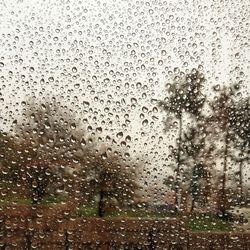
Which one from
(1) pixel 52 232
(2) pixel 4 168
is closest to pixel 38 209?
(1) pixel 52 232

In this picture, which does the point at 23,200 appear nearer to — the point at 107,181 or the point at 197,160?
the point at 107,181

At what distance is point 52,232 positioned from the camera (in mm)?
2850

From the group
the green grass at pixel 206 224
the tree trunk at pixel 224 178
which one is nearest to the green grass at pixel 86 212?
the green grass at pixel 206 224

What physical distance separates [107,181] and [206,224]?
0.65 metres

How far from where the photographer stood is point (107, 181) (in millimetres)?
2979

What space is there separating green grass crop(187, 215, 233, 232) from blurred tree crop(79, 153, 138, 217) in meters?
0.38

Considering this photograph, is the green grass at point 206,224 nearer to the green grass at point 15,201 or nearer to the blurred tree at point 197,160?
the blurred tree at point 197,160

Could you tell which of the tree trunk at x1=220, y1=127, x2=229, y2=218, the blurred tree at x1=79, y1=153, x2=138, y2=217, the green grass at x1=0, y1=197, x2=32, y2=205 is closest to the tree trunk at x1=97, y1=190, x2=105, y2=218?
the blurred tree at x1=79, y1=153, x2=138, y2=217

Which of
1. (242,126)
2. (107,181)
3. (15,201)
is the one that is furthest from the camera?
(242,126)

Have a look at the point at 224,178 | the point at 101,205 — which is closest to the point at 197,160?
the point at 224,178

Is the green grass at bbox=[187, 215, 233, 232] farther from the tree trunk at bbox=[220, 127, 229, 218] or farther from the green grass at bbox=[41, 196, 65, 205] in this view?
the green grass at bbox=[41, 196, 65, 205]

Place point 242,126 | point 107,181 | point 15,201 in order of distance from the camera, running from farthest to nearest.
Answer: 1. point 242,126
2. point 107,181
3. point 15,201

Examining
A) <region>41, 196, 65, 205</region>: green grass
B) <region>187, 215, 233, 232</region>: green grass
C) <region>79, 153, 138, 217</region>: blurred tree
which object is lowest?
<region>187, 215, 233, 232</region>: green grass

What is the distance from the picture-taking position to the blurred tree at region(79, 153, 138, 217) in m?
2.94
